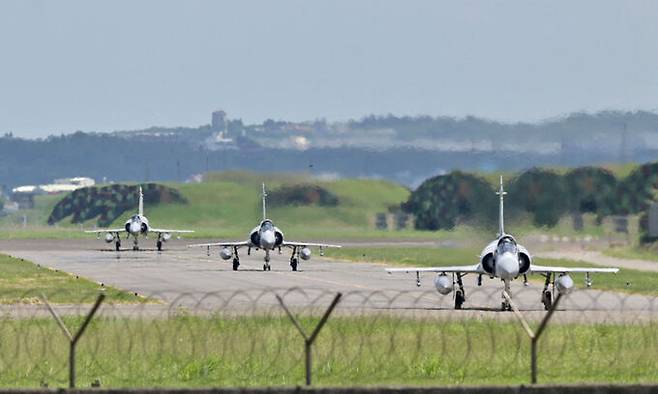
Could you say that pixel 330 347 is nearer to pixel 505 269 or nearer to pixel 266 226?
pixel 505 269

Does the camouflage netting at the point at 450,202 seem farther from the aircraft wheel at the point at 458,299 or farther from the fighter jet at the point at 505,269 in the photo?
the aircraft wheel at the point at 458,299

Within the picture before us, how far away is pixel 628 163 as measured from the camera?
79250 millimetres

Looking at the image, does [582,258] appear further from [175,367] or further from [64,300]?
[175,367]

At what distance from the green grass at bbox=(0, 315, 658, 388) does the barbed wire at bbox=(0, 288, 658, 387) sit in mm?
34

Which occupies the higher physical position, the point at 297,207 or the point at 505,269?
the point at 297,207

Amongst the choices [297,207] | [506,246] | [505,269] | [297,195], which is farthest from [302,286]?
[297,207]

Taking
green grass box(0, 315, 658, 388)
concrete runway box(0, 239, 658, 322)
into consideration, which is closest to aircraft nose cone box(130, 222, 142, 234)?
concrete runway box(0, 239, 658, 322)

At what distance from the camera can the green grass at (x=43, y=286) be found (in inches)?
1961

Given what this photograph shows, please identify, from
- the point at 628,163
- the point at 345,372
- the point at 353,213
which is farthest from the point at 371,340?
the point at 353,213

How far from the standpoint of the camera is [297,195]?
311 feet

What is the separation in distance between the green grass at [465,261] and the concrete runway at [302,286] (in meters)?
1.08

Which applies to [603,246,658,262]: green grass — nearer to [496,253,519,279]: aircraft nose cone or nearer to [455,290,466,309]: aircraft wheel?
[455,290,466,309]: aircraft wheel

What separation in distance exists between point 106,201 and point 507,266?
386 ft

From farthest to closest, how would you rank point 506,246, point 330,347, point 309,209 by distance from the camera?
point 309,209 → point 506,246 → point 330,347
